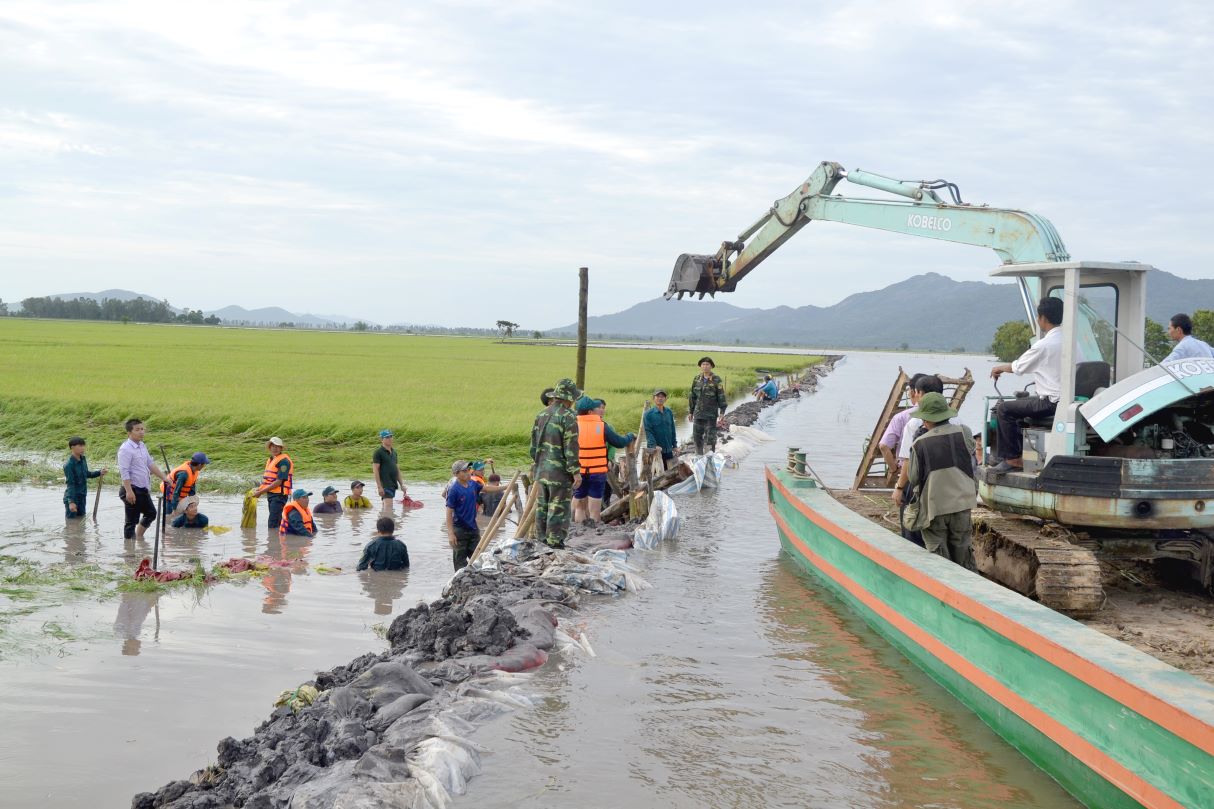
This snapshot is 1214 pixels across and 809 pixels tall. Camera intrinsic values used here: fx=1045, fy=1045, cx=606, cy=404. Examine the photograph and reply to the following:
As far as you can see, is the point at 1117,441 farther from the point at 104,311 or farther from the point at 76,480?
the point at 104,311

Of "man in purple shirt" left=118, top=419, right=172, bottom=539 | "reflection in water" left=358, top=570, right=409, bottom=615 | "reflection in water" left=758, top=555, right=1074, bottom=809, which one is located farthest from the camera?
"man in purple shirt" left=118, top=419, right=172, bottom=539

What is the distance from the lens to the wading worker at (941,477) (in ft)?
22.8

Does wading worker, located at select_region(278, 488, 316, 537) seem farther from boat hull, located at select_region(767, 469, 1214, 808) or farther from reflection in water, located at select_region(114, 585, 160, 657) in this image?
boat hull, located at select_region(767, 469, 1214, 808)

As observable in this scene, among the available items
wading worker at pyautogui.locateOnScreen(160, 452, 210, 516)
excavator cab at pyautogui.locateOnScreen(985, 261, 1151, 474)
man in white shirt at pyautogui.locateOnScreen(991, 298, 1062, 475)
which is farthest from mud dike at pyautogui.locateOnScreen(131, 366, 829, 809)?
wading worker at pyautogui.locateOnScreen(160, 452, 210, 516)

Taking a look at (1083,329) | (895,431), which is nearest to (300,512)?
(895,431)

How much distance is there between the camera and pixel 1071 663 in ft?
14.8

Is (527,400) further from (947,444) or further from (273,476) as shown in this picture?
(947,444)

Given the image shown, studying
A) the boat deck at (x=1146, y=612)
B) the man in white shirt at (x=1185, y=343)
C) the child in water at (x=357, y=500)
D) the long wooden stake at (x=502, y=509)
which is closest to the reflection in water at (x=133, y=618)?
the long wooden stake at (x=502, y=509)

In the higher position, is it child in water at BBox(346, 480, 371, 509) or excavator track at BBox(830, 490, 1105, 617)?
excavator track at BBox(830, 490, 1105, 617)

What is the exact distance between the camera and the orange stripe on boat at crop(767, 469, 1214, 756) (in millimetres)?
3730

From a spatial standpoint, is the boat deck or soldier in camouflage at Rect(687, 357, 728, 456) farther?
soldier in camouflage at Rect(687, 357, 728, 456)

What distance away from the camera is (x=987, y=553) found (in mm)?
7703

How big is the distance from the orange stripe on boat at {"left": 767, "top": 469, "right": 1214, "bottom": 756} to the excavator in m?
0.85

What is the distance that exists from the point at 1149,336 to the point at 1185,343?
24.5 meters
